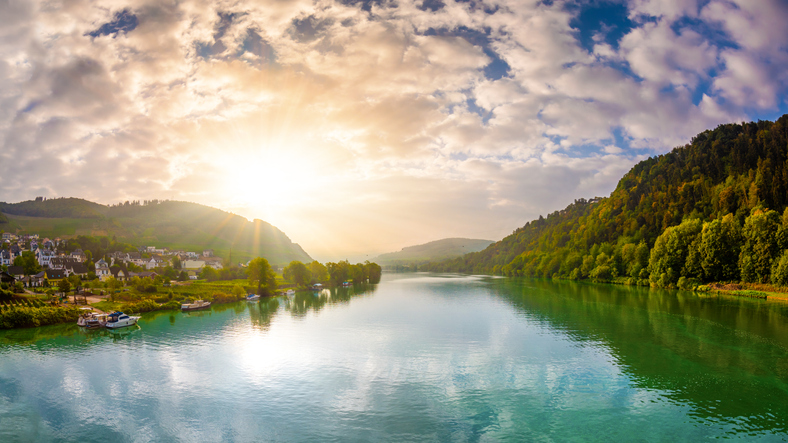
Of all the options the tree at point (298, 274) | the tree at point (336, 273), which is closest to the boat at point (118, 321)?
the tree at point (298, 274)

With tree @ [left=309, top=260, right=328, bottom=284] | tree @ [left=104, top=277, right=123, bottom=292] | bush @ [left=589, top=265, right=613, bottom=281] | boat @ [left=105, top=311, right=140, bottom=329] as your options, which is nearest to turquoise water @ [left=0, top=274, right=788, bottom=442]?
boat @ [left=105, top=311, right=140, bottom=329]

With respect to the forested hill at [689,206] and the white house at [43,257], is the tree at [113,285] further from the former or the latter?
the forested hill at [689,206]

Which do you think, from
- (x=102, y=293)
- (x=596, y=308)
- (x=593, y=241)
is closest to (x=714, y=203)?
(x=593, y=241)

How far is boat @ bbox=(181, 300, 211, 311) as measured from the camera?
235ft

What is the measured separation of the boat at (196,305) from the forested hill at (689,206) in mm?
109035

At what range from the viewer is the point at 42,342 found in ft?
→ 146

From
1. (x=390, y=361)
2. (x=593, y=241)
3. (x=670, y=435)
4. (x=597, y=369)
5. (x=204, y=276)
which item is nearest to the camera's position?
(x=670, y=435)

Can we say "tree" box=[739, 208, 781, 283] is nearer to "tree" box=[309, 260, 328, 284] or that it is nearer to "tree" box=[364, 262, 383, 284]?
"tree" box=[309, 260, 328, 284]

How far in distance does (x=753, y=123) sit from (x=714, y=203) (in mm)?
48798

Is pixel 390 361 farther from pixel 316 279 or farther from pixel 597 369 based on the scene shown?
pixel 316 279

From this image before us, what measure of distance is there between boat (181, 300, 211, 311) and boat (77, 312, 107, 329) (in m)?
16.4

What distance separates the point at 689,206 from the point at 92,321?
504 feet

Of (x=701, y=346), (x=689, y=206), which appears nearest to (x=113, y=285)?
(x=701, y=346)

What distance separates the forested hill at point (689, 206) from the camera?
91.2 m
